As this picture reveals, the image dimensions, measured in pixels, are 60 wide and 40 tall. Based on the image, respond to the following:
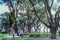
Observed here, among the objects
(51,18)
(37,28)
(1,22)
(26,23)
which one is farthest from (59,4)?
(1,22)

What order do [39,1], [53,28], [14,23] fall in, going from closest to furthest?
1. [39,1]
2. [53,28]
3. [14,23]

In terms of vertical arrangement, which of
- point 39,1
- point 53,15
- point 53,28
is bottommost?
point 53,28

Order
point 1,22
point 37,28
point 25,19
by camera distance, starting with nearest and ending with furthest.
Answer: point 25,19
point 37,28
point 1,22

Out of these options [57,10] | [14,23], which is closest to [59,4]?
[57,10]

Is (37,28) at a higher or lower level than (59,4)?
lower

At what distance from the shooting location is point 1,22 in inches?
2231

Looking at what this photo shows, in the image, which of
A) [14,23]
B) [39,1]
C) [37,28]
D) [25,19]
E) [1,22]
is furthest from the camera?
[1,22]

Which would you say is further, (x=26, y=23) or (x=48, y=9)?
(x=26, y=23)

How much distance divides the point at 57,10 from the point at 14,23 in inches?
681

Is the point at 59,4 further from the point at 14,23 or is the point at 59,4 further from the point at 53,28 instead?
the point at 14,23

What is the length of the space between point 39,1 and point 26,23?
78.7ft

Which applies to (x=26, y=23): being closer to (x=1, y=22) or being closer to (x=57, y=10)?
(x=1, y=22)

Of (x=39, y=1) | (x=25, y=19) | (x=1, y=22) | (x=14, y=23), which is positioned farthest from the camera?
(x=1, y=22)

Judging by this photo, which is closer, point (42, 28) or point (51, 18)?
point (51, 18)
